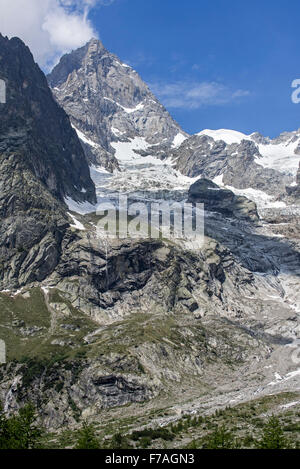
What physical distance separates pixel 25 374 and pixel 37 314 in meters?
49.6

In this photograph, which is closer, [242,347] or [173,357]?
[173,357]

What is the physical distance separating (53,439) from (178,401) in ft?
135

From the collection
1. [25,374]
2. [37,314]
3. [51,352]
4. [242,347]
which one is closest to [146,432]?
[25,374]

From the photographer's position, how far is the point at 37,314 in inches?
7815

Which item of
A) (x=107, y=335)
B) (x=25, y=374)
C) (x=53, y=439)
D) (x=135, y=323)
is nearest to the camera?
(x=53, y=439)

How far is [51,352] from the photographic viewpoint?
548 ft

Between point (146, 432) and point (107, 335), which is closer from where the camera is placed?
point (146, 432)

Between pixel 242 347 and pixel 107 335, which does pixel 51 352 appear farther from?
pixel 242 347

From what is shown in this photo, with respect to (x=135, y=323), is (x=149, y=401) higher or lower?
lower

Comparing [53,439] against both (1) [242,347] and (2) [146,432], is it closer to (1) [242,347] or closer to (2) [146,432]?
(2) [146,432]
